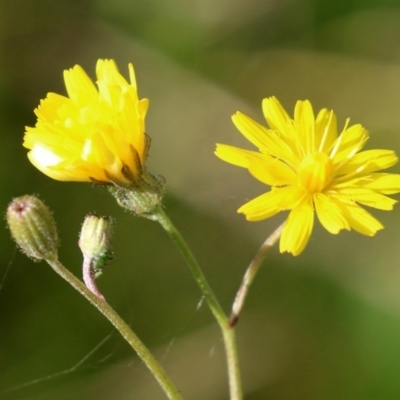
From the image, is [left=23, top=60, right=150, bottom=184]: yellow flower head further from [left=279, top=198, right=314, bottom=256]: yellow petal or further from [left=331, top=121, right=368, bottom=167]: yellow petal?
[left=331, top=121, right=368, bottom=167]: yellow petal

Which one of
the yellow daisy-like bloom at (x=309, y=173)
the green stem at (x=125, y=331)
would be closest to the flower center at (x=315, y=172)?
the yellow daisy-like bloom at (x=309, y=173)

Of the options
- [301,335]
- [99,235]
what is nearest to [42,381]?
[301,335]

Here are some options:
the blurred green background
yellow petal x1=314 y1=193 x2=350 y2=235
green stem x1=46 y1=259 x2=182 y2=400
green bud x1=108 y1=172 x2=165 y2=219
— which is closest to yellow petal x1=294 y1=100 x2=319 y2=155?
yellow petal x1=314 y1=193 x2=350 y2=235

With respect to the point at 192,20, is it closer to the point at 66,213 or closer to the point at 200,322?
the point at 66,213

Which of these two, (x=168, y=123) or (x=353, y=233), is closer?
(x=353, y=233)

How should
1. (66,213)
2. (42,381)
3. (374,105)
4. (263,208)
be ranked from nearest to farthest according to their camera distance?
(263,208) → (42,381) → (66,213) → (374,105)

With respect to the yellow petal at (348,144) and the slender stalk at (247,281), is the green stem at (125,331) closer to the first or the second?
the slender stalk at (247,281)

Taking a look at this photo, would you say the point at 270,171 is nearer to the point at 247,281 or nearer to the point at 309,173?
the point at 309,173

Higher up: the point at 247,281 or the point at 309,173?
the point at 309,173

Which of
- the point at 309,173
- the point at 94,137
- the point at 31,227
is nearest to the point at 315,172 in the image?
the point at 309,173
